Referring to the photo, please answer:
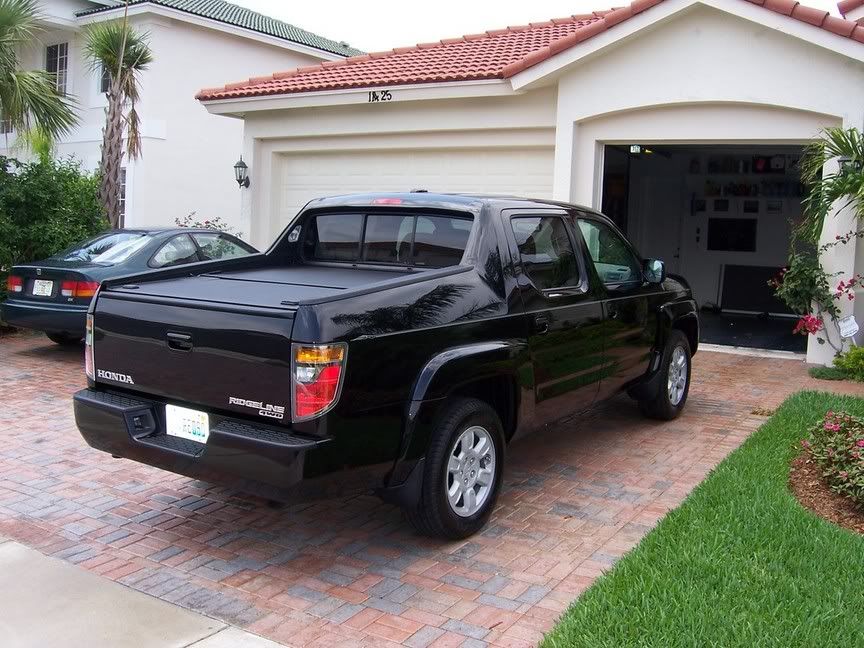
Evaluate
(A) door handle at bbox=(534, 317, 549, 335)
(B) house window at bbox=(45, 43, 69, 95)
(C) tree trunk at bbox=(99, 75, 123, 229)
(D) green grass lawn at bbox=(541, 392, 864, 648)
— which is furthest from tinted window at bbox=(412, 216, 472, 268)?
(B) house window at bbox=(45, 43, 69, 95)

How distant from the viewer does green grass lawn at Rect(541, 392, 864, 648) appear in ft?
11.6

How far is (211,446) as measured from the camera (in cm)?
405

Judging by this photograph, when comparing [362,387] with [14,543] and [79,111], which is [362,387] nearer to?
[14,543]

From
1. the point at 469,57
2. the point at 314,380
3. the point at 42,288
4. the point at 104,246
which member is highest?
the point at 469,57

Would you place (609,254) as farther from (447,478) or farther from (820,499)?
(447,478)

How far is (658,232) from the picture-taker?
1775cm

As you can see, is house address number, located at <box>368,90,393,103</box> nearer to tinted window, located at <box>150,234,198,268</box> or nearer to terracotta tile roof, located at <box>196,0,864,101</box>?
terracotta tile roof, located at <box>196,0,864,101</box>

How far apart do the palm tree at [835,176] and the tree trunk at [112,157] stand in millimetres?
10859

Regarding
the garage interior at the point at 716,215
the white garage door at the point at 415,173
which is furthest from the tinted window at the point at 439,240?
the garage interior at the point at 716,215

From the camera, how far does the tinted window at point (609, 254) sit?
6.36 meters

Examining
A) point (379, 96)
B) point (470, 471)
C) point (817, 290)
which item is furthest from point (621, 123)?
point (470, 471)

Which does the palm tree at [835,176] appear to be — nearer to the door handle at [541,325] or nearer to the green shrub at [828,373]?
the green shrub at [828,373]

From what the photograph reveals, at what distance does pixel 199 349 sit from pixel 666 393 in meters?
4.39

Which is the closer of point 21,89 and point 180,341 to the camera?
point 180,341
